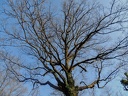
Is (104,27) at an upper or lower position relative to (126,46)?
upper

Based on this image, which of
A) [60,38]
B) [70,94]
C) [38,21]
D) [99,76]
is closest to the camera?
[70,94]

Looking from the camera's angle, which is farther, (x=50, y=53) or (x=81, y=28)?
(x=81, y=28)

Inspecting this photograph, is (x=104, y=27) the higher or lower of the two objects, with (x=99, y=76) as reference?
higher

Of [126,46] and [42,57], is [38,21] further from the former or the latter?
[126,46]

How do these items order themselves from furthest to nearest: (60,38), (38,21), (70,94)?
(60,38)
(38,21)
(70,94)

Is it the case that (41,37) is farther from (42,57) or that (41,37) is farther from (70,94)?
(70,94)

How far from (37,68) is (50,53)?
1.12m

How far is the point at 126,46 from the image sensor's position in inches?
373

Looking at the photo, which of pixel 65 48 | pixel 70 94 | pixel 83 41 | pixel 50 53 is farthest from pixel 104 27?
pixel 70 94

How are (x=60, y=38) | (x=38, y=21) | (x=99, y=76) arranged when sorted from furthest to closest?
(x=60, y=38), (x=38, y=21), (x=99, y=76)

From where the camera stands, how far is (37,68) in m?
10.1

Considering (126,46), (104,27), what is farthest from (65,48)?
(126,46)

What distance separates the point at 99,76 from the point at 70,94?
166cm

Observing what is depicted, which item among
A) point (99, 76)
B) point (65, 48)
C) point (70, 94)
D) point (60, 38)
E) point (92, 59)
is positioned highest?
point (60, 38)
